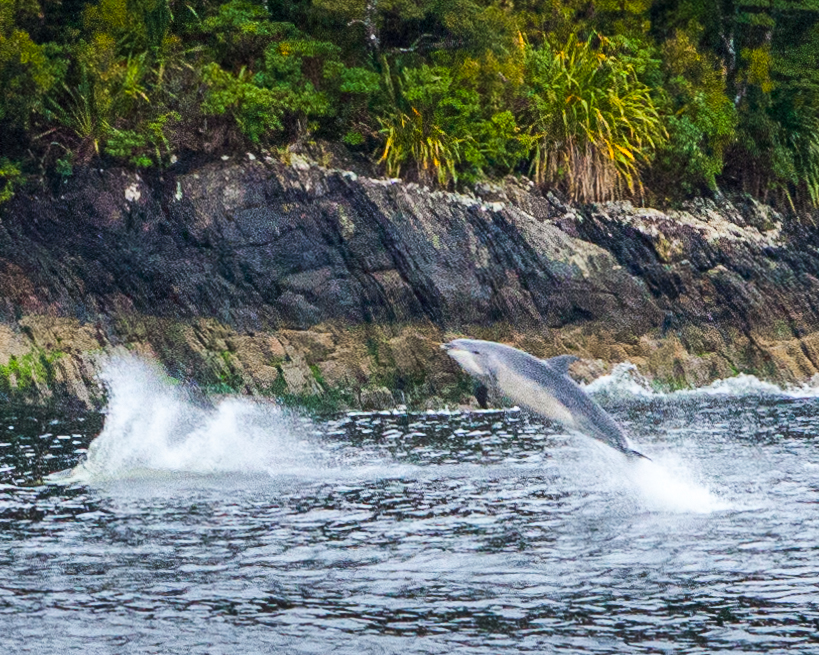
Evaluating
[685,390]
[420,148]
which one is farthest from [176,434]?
[685,390]

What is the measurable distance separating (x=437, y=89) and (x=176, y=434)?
8.90 metres

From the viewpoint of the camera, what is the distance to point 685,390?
24.1 m

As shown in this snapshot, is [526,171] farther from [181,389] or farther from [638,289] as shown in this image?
[181,389]

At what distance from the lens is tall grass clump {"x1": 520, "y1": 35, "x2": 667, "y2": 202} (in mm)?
25750

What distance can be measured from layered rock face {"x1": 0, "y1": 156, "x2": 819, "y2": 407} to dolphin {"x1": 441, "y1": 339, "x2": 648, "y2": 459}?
29.5 ft

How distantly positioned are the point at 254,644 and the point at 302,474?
6.43 m

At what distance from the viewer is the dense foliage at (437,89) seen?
23.7 metres

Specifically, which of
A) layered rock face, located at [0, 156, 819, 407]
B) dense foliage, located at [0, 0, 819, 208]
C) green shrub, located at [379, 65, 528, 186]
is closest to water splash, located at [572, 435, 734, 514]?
layered rock face, located at [0, 156, 819, 407]

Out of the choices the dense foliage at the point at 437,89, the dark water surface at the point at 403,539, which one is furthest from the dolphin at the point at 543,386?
the dense foliage at the point at 437,89

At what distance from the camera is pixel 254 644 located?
976 cm

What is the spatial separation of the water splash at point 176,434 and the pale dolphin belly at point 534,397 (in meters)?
3.88

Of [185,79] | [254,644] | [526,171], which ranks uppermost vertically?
[185,79]

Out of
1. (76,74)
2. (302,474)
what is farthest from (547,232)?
(302,474)

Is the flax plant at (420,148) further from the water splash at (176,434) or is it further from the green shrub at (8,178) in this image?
the green shrub at (8,178)
